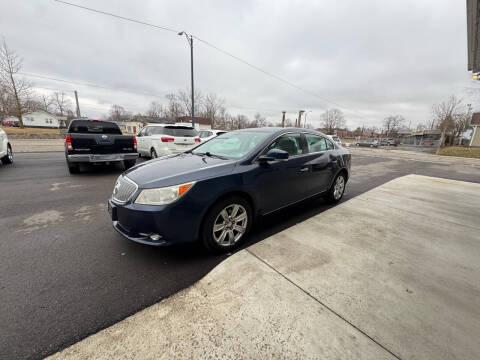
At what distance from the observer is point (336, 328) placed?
157cm

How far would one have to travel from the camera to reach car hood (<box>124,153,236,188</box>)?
2.22m

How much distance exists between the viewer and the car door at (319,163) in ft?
11.8

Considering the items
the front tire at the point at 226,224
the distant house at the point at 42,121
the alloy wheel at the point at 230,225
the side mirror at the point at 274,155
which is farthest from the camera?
the distant house at the point at 42,121

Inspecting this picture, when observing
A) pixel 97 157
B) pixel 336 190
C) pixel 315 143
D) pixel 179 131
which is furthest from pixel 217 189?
pixel 179 131

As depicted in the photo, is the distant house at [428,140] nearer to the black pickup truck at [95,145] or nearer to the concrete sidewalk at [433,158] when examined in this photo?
the concrete sidewalk at [433,158]

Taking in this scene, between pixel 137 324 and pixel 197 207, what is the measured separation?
1070 mm

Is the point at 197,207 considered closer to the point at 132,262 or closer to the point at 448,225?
the point at 132,262

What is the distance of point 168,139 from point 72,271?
6285 millimetres

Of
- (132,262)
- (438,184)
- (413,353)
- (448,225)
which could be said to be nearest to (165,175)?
(132,262)

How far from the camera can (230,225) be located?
255cm

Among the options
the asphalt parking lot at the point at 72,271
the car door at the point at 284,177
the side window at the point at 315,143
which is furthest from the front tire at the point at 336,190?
the car door at the point at 284,177

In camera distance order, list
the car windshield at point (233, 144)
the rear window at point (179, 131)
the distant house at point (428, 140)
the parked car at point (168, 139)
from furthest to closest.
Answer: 1. the distant house at point (428, 140)
2. the rear window at point (179, 131)
3. the parked car at point (168, 139)
4. the car windshield at point (233, 144)

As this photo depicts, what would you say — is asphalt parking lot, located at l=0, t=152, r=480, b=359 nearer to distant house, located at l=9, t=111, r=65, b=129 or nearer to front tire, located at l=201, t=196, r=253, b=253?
front tire, located at l=201, t=196, r=253, b=253

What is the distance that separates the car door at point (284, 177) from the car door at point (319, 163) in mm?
171
